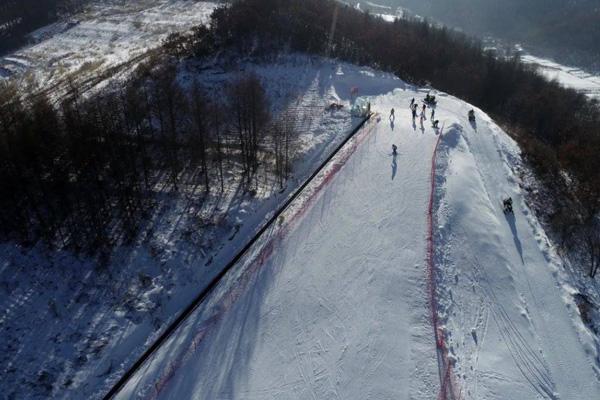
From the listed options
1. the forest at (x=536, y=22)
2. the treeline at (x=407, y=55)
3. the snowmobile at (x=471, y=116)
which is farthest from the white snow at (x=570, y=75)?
the snowmobile at (x=471, y=116)

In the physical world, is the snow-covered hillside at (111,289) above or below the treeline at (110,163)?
below

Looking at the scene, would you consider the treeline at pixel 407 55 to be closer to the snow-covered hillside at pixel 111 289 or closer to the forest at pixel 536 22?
the snow-covered hillside at pixel 111 289

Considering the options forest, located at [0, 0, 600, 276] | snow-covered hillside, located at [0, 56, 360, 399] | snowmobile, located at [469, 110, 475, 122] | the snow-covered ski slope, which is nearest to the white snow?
forest, located at [0, 0, 600, 276]

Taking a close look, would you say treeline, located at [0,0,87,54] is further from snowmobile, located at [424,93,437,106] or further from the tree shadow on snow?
the tree shadow on snow

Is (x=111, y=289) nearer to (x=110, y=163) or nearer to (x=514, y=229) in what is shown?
(x=110, y=163)

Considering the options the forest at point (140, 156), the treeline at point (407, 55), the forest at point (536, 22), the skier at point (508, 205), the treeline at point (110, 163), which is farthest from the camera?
the forest at point (536, 22)

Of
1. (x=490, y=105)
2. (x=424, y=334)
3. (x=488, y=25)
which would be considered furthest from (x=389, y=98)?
(x=488, y=25)
